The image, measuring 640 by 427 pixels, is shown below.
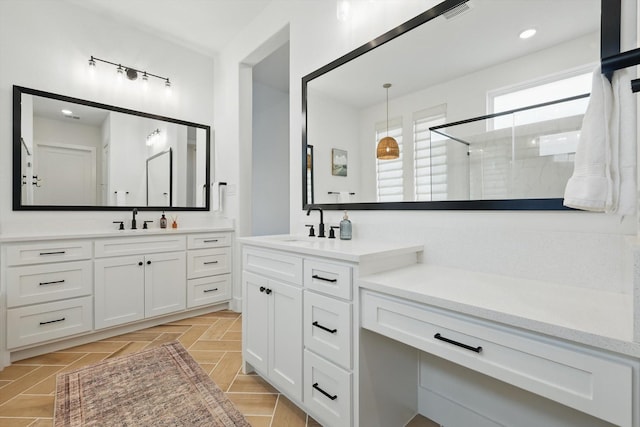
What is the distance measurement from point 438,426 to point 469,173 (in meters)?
1.30

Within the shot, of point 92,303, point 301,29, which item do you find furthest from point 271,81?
point 92,303

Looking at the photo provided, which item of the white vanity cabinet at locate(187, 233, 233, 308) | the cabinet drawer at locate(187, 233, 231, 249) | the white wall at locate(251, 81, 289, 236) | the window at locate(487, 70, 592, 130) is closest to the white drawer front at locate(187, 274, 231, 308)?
the white vanity cabinet at locate(187, 233, 233, 308)

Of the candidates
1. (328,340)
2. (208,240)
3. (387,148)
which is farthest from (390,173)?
(208,240)

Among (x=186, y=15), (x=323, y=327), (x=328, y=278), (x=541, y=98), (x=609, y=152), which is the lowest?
(x=323, y=327)

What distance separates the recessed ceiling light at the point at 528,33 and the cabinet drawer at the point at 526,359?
1.19m

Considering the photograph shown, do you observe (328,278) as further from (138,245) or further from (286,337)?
(138,245)

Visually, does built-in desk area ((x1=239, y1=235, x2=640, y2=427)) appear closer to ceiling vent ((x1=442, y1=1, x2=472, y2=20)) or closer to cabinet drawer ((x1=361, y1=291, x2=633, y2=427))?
cabinet drawer ((x1=361, y1=291, x2=633, y2=427))

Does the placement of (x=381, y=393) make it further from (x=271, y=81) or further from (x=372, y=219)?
(x=271, y=81)

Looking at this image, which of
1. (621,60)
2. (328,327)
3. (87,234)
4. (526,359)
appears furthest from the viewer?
(87,234)

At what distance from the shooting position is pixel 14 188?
7.84 feet

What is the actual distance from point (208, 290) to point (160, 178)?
1.33 m

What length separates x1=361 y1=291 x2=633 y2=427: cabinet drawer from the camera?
679 millimetres

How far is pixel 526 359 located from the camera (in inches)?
31.4

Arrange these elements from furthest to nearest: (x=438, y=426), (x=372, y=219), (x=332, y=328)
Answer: (x=372, y=219) < (x=438, y=426) < (x=332, y=328)
